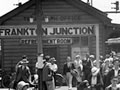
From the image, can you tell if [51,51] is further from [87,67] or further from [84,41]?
[87,67]

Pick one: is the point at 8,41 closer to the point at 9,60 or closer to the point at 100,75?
the point at 9,60

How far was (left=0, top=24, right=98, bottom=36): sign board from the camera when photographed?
9719mm

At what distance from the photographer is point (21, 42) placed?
72.8 feet

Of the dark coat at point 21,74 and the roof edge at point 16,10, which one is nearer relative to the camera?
the dark coat at point 21,74

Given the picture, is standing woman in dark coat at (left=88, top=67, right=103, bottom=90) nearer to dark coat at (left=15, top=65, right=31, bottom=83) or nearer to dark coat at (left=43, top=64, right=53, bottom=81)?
dark coat at (left=43, top=64, right=53, bottom=81)

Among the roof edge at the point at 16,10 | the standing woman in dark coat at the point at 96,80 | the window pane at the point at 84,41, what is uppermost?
the roof edge at the point at 16,10

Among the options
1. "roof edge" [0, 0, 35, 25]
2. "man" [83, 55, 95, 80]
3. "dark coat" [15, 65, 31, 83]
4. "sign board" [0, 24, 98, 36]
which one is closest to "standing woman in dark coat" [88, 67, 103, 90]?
"man" [83, 55, 95, 80]

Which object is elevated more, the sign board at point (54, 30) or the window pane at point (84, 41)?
the sign board at point (54, 30)

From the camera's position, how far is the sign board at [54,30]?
972cm

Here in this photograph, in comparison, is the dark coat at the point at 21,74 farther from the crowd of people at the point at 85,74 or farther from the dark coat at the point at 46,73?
the dark coat at the point at 46,73

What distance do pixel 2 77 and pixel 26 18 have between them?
4296 mm

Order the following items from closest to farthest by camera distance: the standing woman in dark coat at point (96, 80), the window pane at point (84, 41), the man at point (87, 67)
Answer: the standing woman in dark coat at point (96, 80) < the man at point (87, 67) < the window pane at point (84, 41)

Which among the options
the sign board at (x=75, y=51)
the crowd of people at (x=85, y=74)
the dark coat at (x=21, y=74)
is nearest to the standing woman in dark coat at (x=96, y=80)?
the crowd of people at (x=85, y=74)

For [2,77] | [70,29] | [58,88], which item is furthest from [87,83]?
[2,77]
